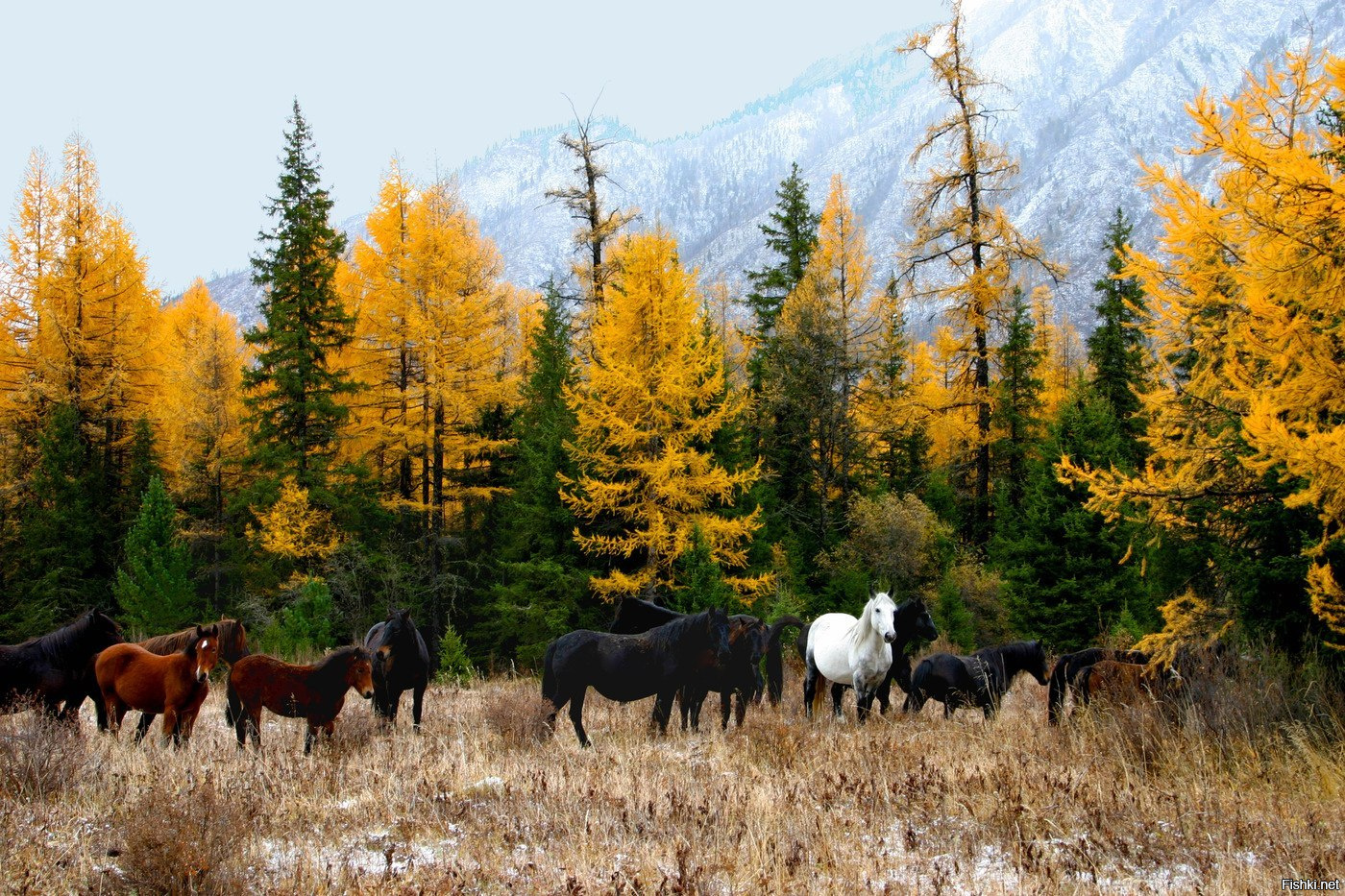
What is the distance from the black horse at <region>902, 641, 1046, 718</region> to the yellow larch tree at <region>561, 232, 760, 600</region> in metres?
8.02

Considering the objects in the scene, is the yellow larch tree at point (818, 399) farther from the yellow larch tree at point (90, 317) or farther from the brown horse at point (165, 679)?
the yellow larch tree at point (90, 317)

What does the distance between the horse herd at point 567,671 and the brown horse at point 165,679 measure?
0.04 ft

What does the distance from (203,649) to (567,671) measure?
11.2 ft

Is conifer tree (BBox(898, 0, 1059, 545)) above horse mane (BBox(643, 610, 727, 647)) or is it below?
above

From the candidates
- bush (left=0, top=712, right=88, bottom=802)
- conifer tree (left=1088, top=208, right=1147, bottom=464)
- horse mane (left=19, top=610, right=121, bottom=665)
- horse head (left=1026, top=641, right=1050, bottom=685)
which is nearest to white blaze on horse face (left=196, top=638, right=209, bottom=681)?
bush (left=0, top=712, right=88, bottom=802)

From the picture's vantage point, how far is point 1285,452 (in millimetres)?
6863

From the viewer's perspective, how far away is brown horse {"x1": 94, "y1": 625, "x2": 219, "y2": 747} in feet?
24.9

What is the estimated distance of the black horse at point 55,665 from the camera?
317 inches

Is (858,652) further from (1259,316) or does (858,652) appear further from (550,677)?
(1259,316)

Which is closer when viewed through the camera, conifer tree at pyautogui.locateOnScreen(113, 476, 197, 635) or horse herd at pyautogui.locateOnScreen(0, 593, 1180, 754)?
horse herd at pyautogui.locateOnScreen(0, 593, 1180, 754)

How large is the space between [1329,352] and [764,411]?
16140 mm

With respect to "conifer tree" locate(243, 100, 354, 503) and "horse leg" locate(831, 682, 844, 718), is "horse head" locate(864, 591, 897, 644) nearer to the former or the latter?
"horse leg" locate(831, 682, 844, 718)

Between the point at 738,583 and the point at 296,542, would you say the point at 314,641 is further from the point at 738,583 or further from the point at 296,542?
the point at 738,583

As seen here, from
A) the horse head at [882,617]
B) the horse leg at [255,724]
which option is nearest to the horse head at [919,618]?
the horse head at [882,617]
